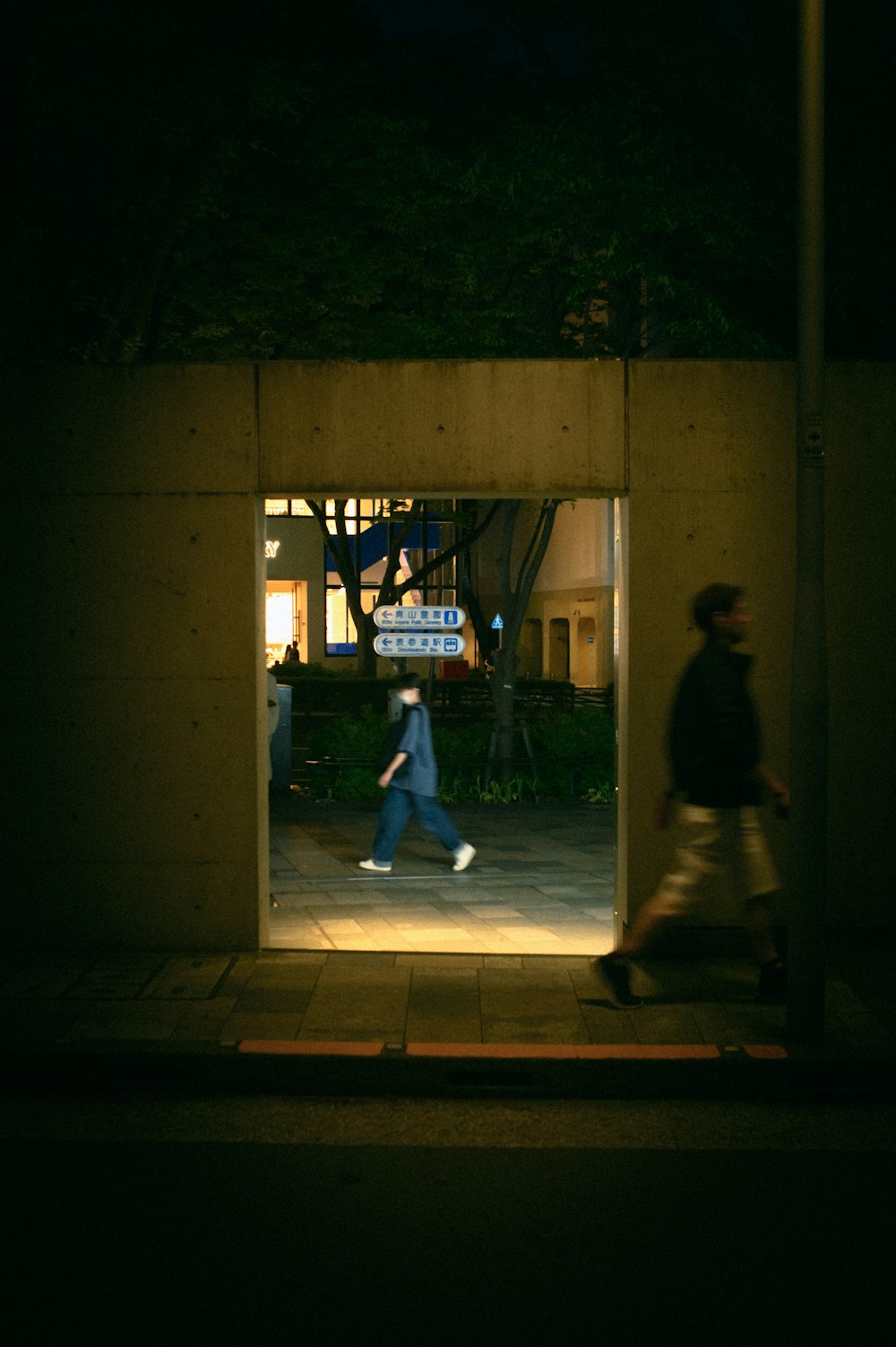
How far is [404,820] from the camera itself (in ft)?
33.8

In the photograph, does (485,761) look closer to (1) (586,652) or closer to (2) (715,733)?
(2) (715,733)

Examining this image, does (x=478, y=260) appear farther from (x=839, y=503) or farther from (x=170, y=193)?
(x=839, y=503)

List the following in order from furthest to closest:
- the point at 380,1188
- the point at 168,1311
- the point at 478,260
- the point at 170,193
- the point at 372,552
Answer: the point at 372,552 < the point at 478,260 < the point at 170,193 < the point at 380,1188 < the point at 168,1311

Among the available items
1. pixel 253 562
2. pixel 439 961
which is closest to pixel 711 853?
pixel 439 961

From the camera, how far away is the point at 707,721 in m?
6.16

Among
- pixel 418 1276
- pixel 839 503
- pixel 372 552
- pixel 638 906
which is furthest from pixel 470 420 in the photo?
pixel 372 552

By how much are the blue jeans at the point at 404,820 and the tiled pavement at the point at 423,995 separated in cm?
83

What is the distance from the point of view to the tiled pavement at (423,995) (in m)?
5.70

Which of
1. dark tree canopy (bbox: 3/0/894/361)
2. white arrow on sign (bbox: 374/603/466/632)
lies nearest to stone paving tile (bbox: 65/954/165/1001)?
white arrow on sign (bbox: 374/603/466/632)

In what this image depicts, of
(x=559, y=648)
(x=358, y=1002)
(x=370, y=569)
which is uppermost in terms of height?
(x=370, y=569)

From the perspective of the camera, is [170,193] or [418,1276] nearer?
[418,1276]

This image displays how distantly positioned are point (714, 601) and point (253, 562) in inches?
110

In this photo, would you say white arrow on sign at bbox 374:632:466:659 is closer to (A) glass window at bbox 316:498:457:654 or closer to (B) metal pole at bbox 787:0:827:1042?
(B) metal pole at bbox 787:0:827:1042

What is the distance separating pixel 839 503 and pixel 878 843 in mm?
2065
